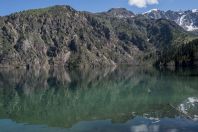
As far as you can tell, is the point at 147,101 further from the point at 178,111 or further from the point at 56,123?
the point at 56,123

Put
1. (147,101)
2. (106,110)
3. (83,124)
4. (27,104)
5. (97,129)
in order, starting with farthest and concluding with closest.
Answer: (27,104)
(147,101)
(106,110)
(83,124)
(97,129)

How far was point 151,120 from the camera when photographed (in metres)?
60.0

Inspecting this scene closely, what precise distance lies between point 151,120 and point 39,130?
17.9 m

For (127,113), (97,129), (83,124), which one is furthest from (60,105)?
(97,129)

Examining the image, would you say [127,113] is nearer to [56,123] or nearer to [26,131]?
[56,123]

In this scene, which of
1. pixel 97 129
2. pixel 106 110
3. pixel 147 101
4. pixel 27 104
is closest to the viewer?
pixel 97 129

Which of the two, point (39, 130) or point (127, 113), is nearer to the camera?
point (39, 130)

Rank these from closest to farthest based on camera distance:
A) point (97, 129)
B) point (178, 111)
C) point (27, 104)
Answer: point (97, 129)
point (178, 111)
point (27, 104)

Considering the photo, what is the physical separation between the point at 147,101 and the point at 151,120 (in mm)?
24924

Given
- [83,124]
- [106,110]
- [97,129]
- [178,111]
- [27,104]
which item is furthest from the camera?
[27,104]

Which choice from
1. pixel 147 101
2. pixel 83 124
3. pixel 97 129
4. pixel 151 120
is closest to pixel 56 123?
pixel 83 124

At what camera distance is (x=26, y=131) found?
54719 millimetres

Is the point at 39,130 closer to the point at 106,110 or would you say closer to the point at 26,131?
the point at 26,131

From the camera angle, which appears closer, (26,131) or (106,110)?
(26,131)
